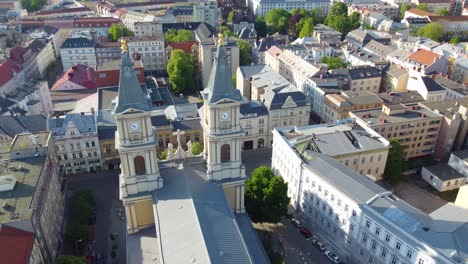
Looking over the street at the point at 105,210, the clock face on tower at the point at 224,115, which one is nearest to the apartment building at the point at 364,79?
the clock face on tower at the point at 224,115

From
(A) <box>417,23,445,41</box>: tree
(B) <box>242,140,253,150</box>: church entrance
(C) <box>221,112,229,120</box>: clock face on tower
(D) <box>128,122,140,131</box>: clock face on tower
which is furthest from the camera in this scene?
(A) <box>417,23,445,41</box>: tree

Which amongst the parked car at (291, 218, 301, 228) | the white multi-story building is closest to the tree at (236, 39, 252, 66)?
the white multi-story building

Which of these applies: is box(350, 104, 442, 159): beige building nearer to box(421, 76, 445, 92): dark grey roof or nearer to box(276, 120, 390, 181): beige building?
box(276, 120, 390, 181): beige building

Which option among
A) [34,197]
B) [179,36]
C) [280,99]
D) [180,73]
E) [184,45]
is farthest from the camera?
[179,36]

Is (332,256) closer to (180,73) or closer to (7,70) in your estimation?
(180,73)

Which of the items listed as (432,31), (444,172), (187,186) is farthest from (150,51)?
(432,31)

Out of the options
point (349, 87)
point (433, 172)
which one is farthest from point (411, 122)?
point (349, 87)

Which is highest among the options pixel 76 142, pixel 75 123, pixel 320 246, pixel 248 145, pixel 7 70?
pixel 7 70
